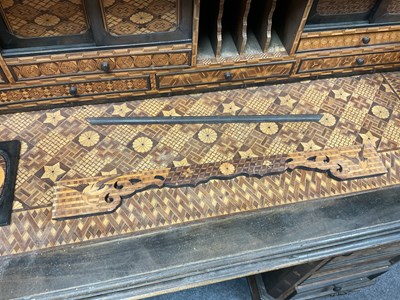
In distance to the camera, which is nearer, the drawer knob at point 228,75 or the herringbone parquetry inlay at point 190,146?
the herringbone parquetry inlay at point 190,146

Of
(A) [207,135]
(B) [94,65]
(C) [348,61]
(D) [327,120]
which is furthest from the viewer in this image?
(C) [348,61]

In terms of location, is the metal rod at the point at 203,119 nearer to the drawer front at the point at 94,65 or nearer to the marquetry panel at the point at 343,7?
the drawer front at the point at 94,65

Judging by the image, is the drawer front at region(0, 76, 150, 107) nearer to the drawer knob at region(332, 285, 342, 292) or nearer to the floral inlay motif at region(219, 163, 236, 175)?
the floral inlay motif at region(219, 163, 236, 175)

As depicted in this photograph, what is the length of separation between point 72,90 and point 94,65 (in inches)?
7.3

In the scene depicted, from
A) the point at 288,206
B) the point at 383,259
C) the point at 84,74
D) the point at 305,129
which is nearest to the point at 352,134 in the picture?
the point at 305,129

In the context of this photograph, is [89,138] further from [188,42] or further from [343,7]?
[343,7]

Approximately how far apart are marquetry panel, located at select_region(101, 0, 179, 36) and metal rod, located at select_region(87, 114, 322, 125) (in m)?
0.44

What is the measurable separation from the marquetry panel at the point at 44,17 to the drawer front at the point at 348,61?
3.91 ft

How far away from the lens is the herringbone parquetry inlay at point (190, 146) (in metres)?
1.39

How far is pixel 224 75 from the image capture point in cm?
177

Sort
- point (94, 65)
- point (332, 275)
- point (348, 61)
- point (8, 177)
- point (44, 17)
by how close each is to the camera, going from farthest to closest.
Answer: point (332, 275)
point (348, 61)
point (94, 65)
point (8, 177)
point (44, 17)

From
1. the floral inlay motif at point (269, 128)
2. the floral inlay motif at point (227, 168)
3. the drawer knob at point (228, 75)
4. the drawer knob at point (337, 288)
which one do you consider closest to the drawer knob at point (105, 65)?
the drawer knob at point (228, 75)

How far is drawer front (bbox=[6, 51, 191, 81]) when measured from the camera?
4.91 ft

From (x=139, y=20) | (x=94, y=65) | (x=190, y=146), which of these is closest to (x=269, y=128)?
(x=190, y=146)
